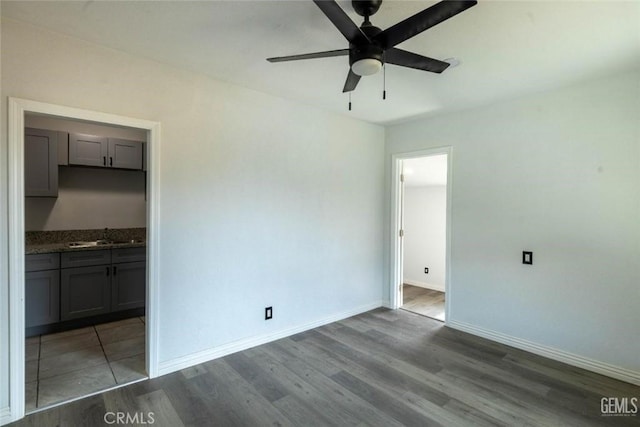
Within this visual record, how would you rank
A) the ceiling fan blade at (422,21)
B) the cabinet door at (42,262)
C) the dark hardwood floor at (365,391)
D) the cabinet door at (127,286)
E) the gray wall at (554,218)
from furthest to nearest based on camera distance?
the cabinet door at (127,286) < the cabinet door at (42,262) < the gray wall at (554,218) < the dark hardwood floor at (365,391) < the ceiling fan blade at (422,21)

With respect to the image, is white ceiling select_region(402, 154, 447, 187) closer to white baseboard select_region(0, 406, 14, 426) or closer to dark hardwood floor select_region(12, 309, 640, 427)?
dark hardwood floor select_region(12, 309, 640, 427)

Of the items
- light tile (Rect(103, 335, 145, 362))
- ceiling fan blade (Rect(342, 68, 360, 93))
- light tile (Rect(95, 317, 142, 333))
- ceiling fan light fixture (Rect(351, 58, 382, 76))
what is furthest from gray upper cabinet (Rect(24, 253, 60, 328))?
ceiling fan light fixture (Rect(351, 58, 382, 76))

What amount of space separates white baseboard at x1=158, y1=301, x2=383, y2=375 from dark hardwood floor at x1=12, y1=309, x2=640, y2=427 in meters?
0.06

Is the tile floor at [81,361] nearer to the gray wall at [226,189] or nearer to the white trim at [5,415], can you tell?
the white trim at [5,415]

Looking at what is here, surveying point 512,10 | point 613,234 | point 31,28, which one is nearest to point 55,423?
point 31,28

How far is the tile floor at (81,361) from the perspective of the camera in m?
2.29

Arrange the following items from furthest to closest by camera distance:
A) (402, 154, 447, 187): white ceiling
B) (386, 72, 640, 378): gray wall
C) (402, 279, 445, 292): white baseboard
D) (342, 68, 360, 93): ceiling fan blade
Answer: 1. (402, 279, 445, 292): white baseboard
2. (402, 154, 447, 187): white ceiling
3. (386, 72, 640, 378): gray wall
4. (342, 68, 360, 93): ceiling fan blade

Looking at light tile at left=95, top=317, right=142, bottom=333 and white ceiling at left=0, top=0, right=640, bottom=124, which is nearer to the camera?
white ceiling at left=0, top=0, right=640, bottom=124

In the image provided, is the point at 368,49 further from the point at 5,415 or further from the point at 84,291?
the point at 84,291

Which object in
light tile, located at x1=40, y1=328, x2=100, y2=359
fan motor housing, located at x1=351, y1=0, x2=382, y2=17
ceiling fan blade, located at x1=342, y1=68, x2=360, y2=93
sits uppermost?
fan motor housing, located at x1=351, y1=0, x2=382, y2=17

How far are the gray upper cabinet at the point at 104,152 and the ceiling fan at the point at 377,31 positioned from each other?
318 centimetres

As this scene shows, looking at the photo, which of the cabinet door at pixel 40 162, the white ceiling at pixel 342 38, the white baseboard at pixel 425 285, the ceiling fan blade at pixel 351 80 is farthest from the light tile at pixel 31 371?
the white baseboard at pixel 425 285

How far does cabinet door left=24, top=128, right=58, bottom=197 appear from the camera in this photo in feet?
11.2

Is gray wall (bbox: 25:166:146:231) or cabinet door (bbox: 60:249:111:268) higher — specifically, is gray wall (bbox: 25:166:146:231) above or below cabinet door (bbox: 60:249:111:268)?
above
